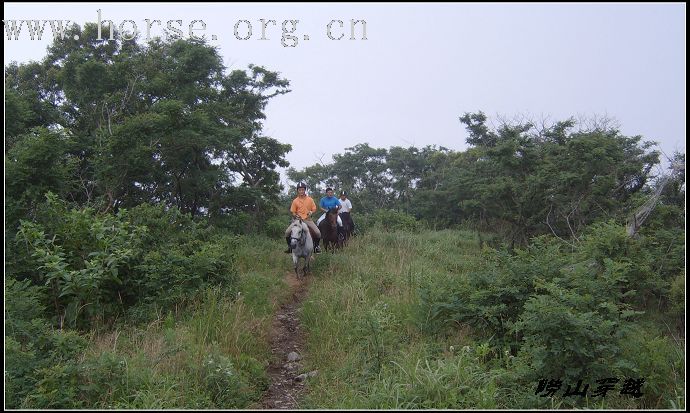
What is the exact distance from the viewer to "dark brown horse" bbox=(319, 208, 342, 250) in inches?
489

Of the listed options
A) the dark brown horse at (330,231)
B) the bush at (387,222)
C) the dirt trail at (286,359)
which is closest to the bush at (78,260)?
the dirt trail at (286,359)

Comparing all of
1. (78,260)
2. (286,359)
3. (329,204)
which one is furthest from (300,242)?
(78,260)

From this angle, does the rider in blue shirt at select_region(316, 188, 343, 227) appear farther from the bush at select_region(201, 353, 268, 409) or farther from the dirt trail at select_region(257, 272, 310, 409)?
the bush at select_region(201, 353, 268, 409)

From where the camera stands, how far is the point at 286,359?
6402 mm

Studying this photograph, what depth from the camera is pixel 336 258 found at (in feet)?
35.7

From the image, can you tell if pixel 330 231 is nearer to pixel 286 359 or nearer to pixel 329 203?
pixel 329 203

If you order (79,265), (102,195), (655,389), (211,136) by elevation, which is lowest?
(655,389)

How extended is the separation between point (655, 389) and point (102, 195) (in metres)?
9.90

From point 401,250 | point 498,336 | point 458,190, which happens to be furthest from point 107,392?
point 458,190

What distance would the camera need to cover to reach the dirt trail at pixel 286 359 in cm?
530

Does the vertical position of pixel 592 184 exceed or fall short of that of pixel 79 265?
it exceeds it

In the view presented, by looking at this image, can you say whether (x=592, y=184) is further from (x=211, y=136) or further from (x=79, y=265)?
(x=79, y=265)

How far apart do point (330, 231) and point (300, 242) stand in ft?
7.29

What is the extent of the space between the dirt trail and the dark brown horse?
139 inches
